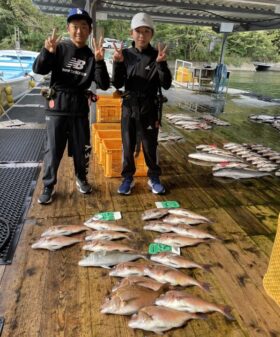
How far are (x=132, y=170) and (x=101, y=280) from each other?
1.61 meters

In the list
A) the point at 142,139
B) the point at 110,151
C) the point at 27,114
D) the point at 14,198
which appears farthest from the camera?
the point at 27,114

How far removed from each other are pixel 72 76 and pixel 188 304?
229 cm

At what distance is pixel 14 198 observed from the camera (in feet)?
11.0

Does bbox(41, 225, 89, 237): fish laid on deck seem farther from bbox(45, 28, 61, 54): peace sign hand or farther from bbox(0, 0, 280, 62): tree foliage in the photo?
bbox(0, 0, 280, 62): tree foliage

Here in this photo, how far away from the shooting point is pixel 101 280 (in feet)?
7.32

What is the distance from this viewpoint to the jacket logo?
9.97 feet

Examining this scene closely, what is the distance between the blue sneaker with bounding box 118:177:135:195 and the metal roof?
137 inches

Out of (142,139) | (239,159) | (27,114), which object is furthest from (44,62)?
(27,114)

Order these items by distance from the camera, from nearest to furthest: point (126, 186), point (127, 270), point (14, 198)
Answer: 1. point (127, 270)
2. point (14, 198)
3. point (126, 186)

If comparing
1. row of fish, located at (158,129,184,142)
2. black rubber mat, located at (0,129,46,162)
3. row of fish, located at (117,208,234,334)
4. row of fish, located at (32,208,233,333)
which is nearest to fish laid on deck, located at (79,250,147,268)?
row of fish, located at (32,208,233,333)

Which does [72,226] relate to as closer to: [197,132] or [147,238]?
[147,238]

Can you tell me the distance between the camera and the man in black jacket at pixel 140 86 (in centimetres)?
309

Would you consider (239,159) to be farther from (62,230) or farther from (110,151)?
(62,230)

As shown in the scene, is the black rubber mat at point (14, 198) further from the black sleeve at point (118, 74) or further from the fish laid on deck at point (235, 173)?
the fish laid on deck at point (235, 173)
